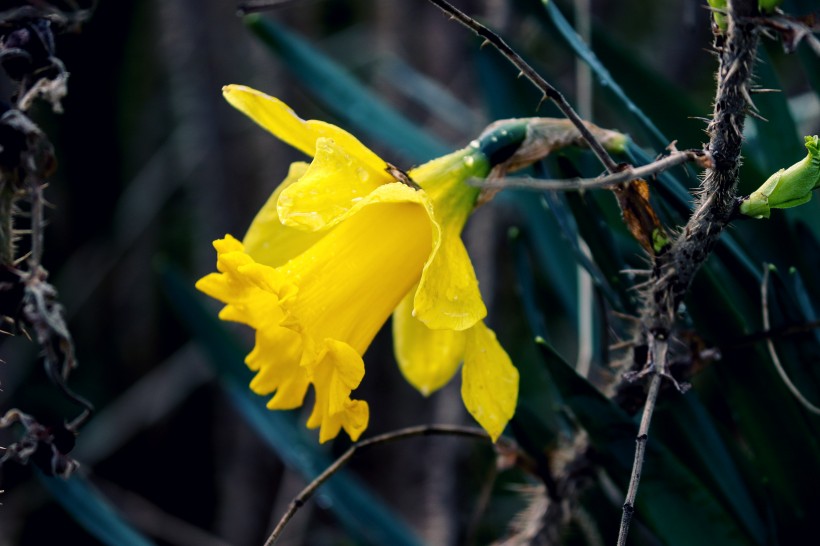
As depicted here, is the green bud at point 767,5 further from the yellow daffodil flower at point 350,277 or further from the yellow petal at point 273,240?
the yellow petal at point 273,240

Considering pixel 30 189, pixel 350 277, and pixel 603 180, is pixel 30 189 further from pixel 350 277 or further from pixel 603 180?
pixel 603 180

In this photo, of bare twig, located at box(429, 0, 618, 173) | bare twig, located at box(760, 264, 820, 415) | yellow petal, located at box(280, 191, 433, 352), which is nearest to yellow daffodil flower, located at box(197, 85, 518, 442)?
yellow petal, located at box(280, 191, 433, 352)

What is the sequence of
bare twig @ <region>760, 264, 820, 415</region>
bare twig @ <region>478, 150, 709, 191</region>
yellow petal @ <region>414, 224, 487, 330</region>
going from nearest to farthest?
bare twig @ <region>478, 150, 709, 191</region> < yellow petal @ <region>414, 224, 487, 330</region> < bare twig @ <region>760, 264, 820, 415</region>

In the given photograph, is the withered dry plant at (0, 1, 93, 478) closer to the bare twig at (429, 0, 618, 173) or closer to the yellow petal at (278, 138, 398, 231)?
the yellow petal at (278, 138, 398, 231)

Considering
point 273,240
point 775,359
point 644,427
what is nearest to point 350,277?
point 273,240

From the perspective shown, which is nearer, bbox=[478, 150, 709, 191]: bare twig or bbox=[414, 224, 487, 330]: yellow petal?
bbox=[478, 150, 709, 191]: bare twig

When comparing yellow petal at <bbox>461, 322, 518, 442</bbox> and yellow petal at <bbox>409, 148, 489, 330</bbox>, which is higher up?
yellow petal at <bbox>409, 148, 489, 330</bbox>

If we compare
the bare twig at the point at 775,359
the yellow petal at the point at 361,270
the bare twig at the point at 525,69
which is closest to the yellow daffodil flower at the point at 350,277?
the yellow petal at the point at 361,270

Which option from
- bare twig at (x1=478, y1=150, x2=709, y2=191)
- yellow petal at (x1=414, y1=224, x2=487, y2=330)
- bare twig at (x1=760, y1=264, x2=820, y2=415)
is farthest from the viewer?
bare twig at (x1=760, y1=264, x2=820, y2=415)

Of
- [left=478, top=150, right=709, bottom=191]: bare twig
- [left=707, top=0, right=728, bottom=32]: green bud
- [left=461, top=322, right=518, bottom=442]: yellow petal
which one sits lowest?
Result: [left=461, top=322, right=518, bottom=442]: yellow petal
